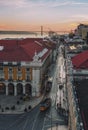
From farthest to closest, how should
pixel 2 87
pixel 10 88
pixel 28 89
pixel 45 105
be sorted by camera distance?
pixel 2 87 < pixel 10 88 < pixel 28 89 < pixel 45 105

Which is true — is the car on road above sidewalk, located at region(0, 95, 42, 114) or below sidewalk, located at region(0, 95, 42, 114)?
above

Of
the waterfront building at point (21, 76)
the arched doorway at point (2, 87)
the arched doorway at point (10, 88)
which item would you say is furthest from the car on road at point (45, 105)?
the arched doorway at point (2, 87)

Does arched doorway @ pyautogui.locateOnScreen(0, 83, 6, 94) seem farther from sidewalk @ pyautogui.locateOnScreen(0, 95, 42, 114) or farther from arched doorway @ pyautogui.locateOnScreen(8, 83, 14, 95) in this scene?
sidewalk @ pyautogui.locateOnScreen(0, 95, 42, 114)

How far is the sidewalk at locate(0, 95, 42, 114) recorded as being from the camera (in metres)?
64.0

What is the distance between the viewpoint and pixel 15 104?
68.1 meters

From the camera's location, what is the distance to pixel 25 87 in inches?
3059

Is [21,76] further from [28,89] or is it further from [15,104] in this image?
[15,104]

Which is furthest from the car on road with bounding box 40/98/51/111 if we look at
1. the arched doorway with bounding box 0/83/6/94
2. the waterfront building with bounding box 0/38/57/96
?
the arched doorway with bounding box 0/83/6/94

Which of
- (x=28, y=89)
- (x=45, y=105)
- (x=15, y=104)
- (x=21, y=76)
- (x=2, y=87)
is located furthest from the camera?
(x=2, y=87)

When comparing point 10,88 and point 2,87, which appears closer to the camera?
point 10,88

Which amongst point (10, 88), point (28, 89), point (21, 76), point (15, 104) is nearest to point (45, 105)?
point (15, 104)

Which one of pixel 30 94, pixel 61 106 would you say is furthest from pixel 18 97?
pixel 61 106

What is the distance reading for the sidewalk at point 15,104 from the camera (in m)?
64.0

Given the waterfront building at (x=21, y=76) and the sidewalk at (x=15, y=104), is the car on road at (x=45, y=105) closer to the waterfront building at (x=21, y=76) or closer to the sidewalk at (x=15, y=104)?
the sidewalk at (x=15, y=104)
